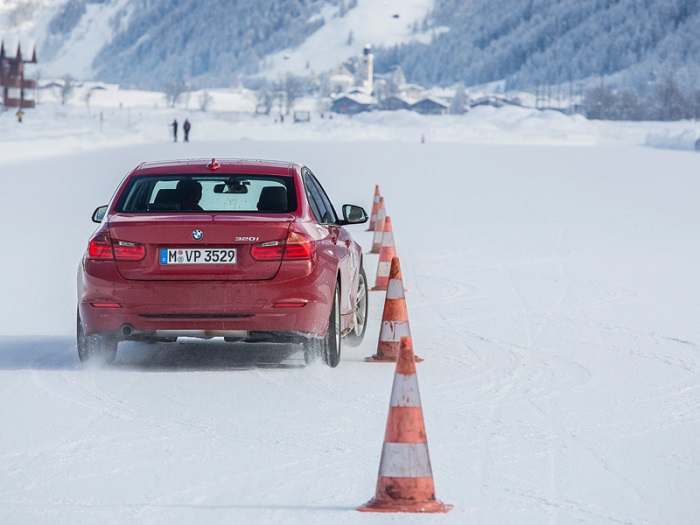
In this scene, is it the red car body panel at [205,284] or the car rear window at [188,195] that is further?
the car rear window at [188,195]

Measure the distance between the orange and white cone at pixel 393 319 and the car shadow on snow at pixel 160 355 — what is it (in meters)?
0.57

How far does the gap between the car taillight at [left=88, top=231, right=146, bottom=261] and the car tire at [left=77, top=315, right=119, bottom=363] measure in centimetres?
54

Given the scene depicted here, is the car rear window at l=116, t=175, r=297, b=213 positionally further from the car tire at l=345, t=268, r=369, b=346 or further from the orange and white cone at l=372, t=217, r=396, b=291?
the orange and white cone at l=372, t=217, r=396, b=291

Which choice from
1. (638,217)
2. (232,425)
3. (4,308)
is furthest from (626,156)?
(232,425)

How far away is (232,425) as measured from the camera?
24.1ft

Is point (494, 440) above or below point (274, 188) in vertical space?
below

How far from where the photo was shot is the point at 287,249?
28.5 ft

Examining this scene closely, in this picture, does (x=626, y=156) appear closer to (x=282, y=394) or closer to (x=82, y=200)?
(x=82, y=200)

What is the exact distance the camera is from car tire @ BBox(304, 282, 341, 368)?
9055 mm

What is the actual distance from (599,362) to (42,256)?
9.19 meters

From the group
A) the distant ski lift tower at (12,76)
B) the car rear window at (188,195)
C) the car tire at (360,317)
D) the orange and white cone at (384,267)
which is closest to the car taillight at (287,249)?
the car rear window at (188,195)

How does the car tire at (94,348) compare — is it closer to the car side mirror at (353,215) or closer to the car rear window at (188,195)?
the car rear window at (188,195)

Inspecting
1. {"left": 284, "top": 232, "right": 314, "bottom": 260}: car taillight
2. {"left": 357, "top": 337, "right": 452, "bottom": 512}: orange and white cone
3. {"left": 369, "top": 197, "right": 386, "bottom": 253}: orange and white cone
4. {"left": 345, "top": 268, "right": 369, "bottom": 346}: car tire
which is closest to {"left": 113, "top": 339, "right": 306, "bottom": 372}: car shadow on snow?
{"left": 345, "top": 268, "right": 369, "bottom": 346}: car tire

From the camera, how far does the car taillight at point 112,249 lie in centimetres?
865
